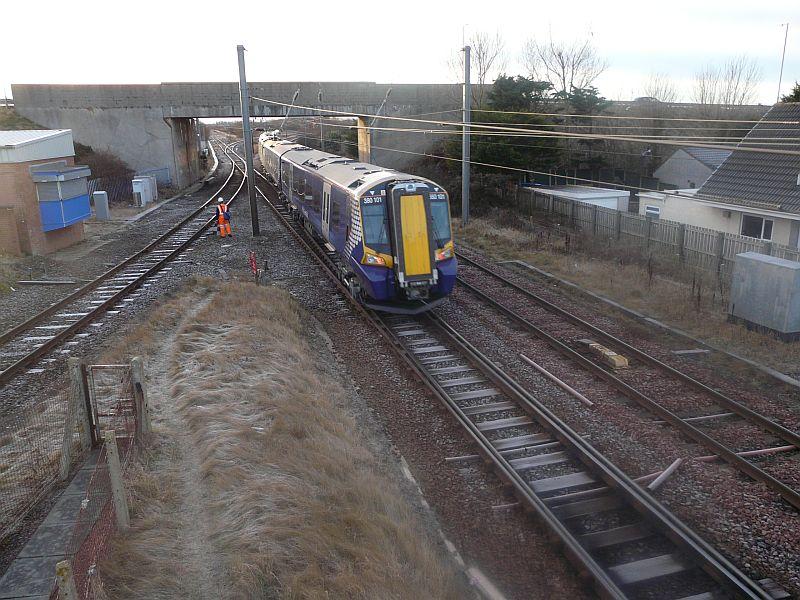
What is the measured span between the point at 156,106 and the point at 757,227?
35.7 metres

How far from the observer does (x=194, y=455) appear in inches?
290

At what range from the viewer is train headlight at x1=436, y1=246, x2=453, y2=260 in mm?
13672

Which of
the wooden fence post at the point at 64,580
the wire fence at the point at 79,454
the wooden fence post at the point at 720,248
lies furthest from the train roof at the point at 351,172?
the wooden fence post at the point at 64,580

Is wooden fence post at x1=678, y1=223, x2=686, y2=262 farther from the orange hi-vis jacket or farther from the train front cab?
the orange hi-vis jacket

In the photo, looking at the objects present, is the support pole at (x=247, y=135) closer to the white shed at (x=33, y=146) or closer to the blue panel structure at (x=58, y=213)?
the blue panel structure at (x=58, y=213)

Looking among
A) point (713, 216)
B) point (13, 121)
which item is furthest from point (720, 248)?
point (13, 121)

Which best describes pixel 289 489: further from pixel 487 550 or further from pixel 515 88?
pixel 515 88

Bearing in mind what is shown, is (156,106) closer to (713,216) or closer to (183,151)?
(183,151)

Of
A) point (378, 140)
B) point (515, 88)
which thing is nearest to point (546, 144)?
point (515, 88)

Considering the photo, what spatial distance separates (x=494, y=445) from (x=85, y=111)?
40963mm

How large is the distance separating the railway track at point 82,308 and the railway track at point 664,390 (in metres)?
9.30

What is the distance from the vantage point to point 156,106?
40.8m

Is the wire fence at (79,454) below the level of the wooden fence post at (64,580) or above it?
below

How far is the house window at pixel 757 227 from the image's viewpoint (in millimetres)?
20723
